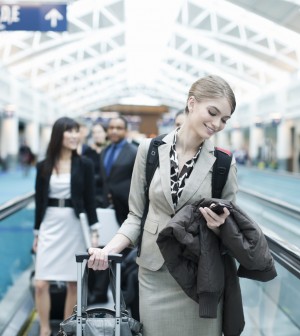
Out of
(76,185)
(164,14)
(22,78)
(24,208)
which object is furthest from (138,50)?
(76,185)

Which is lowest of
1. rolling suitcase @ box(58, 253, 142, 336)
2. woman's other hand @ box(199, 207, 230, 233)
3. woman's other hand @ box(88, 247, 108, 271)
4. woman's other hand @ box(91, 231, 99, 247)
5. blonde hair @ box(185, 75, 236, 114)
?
woman's other hand @ box(91, 231, 99, 247)

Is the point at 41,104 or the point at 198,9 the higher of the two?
the point at 198,9

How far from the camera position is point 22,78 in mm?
31844

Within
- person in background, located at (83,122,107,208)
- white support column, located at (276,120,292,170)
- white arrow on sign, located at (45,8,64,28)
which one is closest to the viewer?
person in background, located at (83,122,107,208)

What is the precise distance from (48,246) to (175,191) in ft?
7.36

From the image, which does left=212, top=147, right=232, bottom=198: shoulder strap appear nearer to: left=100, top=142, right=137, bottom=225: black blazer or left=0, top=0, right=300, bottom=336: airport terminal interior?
left=0, top=0, right=300, bottom=336: airport terminal interior

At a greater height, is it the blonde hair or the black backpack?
the blonde hair

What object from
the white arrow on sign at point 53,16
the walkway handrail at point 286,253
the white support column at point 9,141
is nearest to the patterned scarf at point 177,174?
the walkway handrail at point 286,253

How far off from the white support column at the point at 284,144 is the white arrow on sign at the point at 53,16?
73.8 feet

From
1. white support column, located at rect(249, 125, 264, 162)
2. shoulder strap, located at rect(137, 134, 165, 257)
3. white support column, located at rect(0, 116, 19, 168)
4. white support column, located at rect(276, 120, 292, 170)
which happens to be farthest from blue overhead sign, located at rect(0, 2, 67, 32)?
white support column, located at rect(249, 125, 264, 162)

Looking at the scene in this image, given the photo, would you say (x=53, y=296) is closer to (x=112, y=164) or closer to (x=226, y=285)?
(x=112, y=164)

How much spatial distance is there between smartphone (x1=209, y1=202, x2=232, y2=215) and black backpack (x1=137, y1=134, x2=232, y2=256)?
21 centimetres

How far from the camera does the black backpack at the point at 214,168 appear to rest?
2193 millimetres

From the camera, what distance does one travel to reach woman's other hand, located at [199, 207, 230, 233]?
197 centimetres
